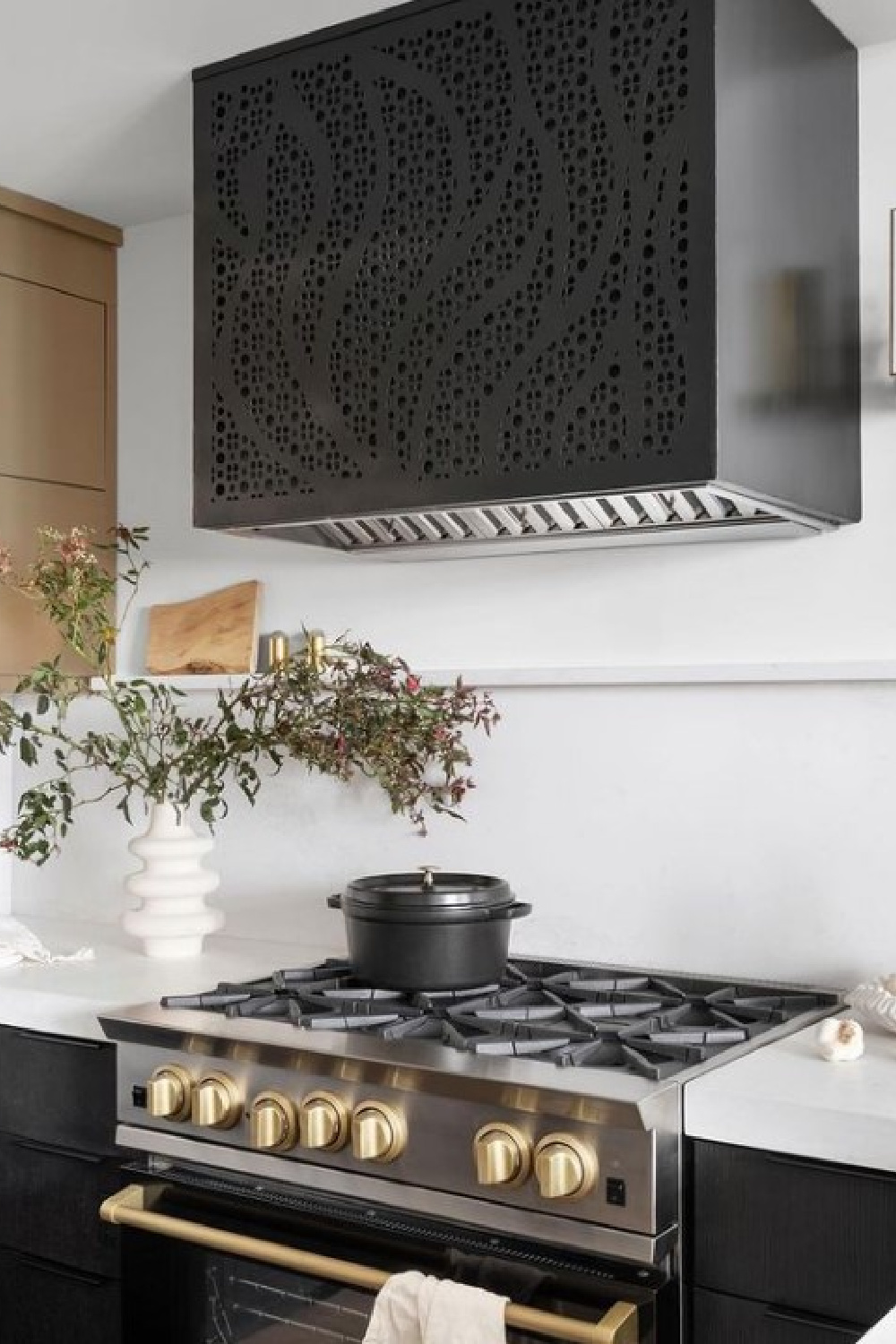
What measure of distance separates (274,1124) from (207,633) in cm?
129

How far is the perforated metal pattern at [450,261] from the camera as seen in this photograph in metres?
A: 2.12

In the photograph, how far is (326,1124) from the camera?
6.61 feet

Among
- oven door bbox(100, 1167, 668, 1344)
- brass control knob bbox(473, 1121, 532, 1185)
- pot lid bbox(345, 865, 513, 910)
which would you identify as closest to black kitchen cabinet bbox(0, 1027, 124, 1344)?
oven door bbox(100, 1167, 668, 1344)

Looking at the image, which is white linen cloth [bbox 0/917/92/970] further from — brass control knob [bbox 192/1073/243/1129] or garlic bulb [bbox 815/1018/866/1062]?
garlic bulb [bbox 815/1018/866/1062]

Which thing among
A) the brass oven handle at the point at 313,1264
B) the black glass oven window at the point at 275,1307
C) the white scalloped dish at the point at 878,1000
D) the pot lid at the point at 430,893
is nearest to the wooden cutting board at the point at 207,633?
the pot lid at the point at 430,893

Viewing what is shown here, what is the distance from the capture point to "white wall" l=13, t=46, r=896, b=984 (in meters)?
2.41

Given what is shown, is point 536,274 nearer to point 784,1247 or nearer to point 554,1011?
point 554,1011

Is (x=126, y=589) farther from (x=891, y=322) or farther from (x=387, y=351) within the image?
(x=891, y=322)

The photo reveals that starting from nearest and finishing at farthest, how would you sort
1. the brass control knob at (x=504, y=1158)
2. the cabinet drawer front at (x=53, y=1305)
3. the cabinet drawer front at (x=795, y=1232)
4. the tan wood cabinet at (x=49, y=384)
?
the cabinet drawer front at (x=795, y=1232), the brass control knob at (x=504, y=1158), the cabinet drawer front at (x=53, y=1305), the tan wood cabinet at (x=49, y=384)

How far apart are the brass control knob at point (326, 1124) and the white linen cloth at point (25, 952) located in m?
0.89

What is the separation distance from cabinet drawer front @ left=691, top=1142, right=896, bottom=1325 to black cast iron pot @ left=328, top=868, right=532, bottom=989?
0.56 metres

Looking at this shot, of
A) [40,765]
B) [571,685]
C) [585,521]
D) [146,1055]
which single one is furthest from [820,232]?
[40,765]

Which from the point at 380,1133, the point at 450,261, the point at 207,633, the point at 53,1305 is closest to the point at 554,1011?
the point at 380,1133

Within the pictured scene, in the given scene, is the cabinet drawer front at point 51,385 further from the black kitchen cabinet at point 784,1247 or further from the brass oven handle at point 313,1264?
the black kitchen cabinet at point 784,1247
